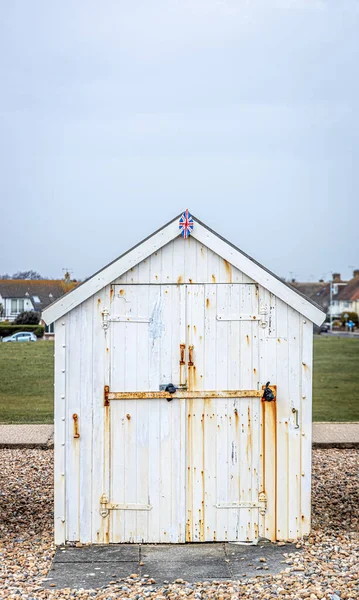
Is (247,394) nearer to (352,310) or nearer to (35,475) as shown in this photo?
(35,475)

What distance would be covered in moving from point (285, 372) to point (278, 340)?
12.6 inches

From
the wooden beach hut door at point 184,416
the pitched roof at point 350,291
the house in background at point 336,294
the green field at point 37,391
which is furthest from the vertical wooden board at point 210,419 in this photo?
the pitched roof at point 350,291

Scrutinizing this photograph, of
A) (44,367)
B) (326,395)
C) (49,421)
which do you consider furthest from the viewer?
(326,395)

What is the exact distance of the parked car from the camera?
1938 centimetres

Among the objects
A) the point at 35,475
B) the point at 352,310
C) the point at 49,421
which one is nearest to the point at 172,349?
the point at 35,475

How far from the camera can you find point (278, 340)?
7.36m

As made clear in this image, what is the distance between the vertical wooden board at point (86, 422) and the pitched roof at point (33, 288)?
12026mm

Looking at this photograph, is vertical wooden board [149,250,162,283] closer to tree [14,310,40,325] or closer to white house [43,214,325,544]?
white house [43,214,325,544]

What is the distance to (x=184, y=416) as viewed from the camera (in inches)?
288

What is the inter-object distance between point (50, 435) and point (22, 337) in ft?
20.9

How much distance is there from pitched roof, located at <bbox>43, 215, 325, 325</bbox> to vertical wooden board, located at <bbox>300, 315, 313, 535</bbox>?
197 millimetres

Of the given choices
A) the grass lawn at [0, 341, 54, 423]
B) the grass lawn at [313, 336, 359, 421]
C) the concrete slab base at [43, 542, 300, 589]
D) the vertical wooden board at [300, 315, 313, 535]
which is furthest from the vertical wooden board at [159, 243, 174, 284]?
the grass lawn at [0, 341, 54, 423]

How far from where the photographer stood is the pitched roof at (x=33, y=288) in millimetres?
19375

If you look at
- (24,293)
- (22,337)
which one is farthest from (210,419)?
(24,293)
